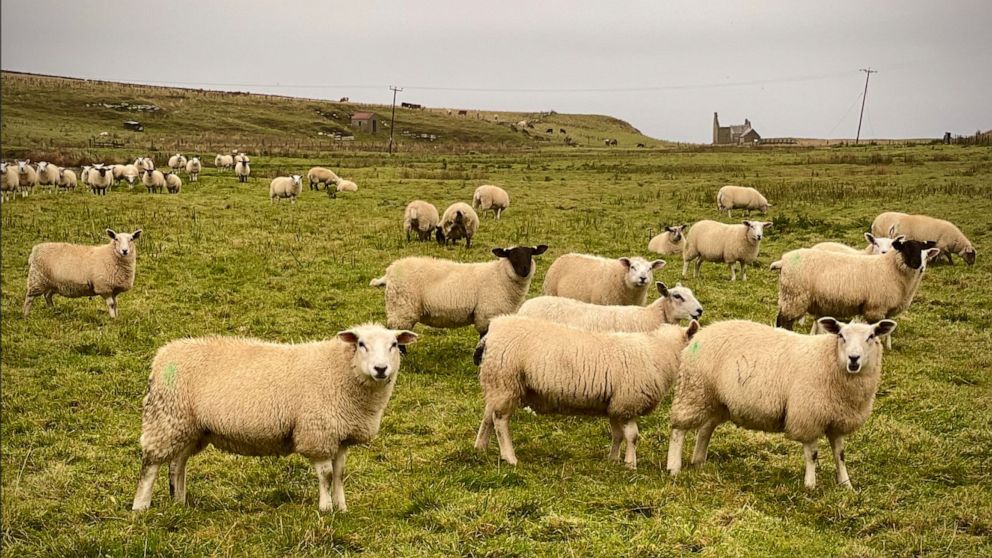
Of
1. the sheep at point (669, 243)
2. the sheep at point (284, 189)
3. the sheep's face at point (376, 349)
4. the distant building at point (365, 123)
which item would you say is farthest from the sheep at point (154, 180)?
the distant building at point (365, 123)

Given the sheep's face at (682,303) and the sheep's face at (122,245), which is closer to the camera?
the sheep's face at (682,303)

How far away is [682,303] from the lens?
10.0 m

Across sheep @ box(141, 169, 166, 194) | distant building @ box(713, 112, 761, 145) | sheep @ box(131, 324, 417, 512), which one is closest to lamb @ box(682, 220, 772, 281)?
sheep @ box(131, 324, 417, 512)

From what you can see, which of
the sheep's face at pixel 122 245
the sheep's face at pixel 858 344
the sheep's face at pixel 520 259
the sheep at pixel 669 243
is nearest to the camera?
the sheep's face at pixel 858 344

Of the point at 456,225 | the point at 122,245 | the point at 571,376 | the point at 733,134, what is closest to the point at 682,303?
the point at 571,376

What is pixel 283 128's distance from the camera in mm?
96125

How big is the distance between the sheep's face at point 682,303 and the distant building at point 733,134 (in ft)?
391

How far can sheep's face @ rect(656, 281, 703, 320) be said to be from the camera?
9.91 meters

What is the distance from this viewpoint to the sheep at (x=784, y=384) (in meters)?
7.38

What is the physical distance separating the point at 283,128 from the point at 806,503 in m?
97.2

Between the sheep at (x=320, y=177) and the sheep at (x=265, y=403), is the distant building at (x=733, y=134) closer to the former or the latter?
the sheep at (x=320, y=177)

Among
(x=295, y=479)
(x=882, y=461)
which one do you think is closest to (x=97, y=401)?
(x=295, y=479)

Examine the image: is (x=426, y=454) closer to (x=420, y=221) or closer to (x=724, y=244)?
(x=724, y=244)

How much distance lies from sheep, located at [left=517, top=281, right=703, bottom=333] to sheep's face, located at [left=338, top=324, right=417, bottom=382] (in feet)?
11.0
